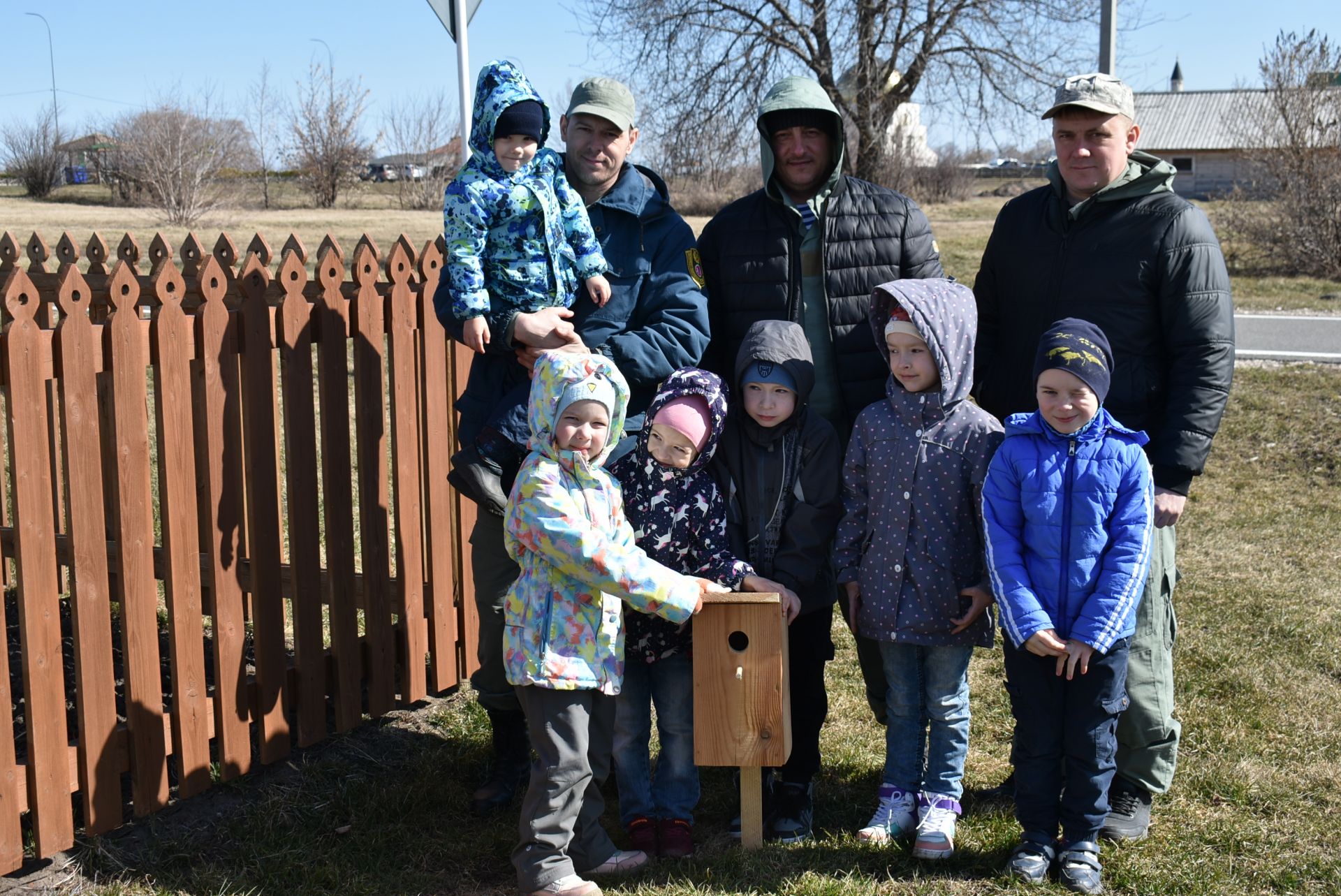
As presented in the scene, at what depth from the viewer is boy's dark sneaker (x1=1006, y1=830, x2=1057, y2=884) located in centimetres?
325

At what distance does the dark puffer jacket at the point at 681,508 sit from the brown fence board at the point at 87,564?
1.45m

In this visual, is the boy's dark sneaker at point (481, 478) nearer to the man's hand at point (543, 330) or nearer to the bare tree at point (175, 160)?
the man's hand at point (543, 330)

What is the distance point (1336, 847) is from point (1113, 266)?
1.80 m

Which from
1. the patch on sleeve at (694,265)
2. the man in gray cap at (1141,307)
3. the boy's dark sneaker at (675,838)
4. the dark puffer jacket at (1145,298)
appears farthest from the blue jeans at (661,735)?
the dark puffer jacket at (1145,298)

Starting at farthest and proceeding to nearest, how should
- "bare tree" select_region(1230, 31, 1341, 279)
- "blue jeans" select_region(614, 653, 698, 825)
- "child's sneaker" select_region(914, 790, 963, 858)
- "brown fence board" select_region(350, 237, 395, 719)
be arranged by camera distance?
"bare tree" select_region(1230, 31, 1341, 279), "brown fence board" select_region(350, 237, 395, 719), "blue jeans" select_region(614, 653, 698, 825), "child's sneaker" select_region(914, 790, 963, 858)

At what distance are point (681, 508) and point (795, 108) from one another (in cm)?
126

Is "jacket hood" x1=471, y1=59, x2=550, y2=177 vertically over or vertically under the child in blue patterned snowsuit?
over

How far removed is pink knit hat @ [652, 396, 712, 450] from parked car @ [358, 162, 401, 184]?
34.7 metres

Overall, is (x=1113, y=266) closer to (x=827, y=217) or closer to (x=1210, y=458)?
(x=827, y=217)

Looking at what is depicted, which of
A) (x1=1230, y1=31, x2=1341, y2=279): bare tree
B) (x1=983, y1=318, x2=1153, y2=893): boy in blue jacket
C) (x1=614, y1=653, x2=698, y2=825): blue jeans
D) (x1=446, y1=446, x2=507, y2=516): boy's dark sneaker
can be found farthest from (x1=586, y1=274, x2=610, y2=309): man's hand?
(x1=1230, y1=31, x2=1341, y2=279): bare tree

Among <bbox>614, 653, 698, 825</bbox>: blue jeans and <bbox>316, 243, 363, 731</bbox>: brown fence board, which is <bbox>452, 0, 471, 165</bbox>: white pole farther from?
<bbox>614, 653, 698, 825</bbox>: blue jeans

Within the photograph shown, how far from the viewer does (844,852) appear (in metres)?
3.47

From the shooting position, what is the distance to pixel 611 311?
3584 mm

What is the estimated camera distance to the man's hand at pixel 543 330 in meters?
3.35
